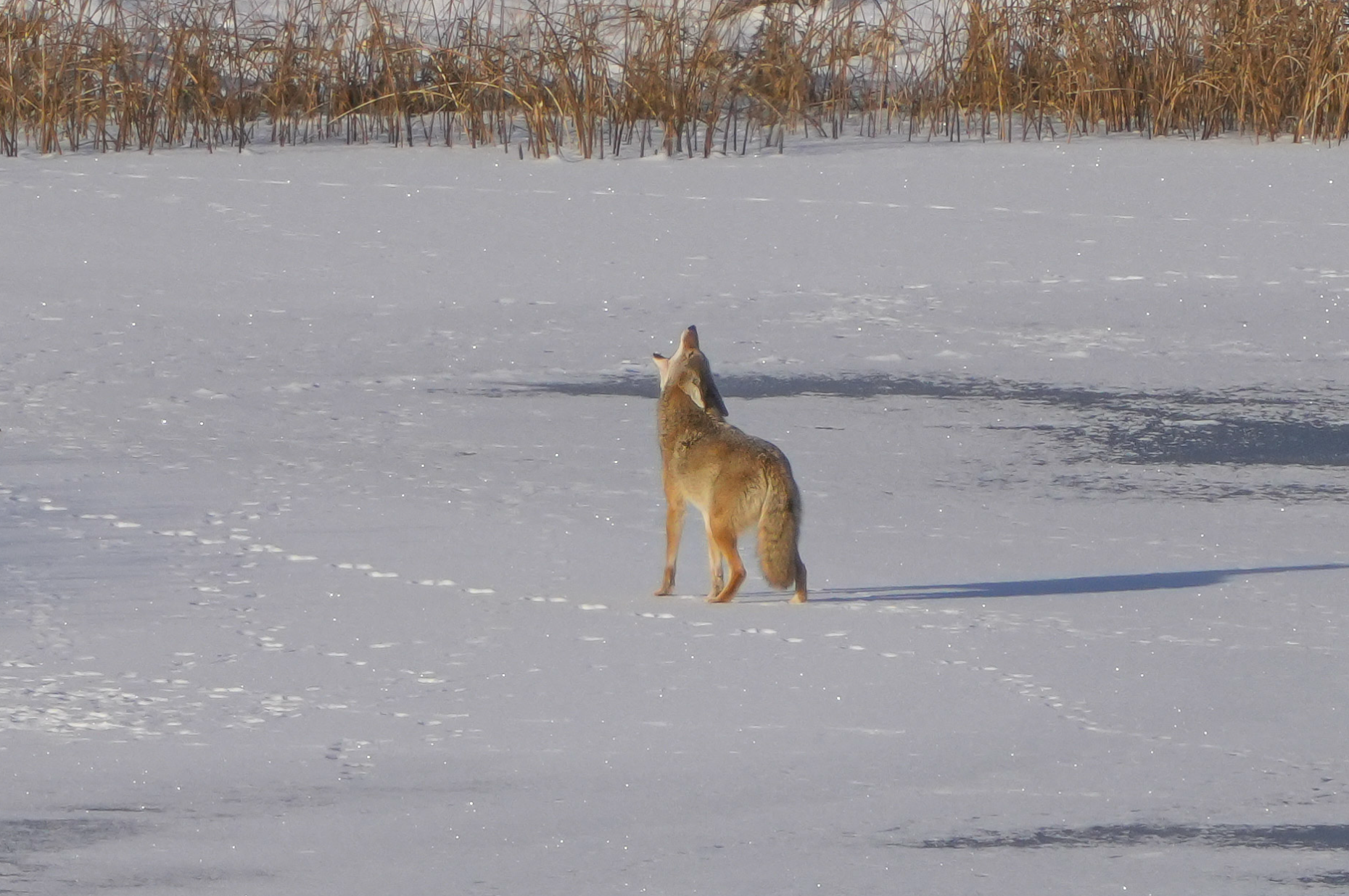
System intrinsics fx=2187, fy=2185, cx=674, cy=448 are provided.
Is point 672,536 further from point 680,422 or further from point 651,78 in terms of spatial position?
point 651,78

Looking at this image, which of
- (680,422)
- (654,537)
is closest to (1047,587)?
(680,422)

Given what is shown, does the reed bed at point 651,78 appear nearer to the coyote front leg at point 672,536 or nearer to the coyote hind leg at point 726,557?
the coyote front leg at point 672,536

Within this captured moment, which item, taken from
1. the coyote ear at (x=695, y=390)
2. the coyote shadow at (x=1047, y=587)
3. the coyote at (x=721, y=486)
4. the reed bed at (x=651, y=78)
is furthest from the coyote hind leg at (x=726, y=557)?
the reed bed at (x=651, y=78)

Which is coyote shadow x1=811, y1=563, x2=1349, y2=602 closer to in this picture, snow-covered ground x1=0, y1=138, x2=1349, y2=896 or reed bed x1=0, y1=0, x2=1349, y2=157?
snow-covered ground x1=0, y1=138, x2=1349, y2=896

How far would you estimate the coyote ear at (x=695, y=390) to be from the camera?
543 cm

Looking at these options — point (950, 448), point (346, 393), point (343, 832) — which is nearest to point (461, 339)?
point (346, 393)

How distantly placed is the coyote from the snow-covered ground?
0.12 meters

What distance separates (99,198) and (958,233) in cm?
415

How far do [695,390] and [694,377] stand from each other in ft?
0.11

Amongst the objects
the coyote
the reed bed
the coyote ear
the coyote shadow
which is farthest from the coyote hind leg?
the reed bed

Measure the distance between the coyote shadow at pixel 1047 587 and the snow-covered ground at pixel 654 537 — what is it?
0.07 feet

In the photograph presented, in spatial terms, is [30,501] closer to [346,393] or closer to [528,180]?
[346,393]

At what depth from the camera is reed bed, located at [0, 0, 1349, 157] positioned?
12.4 m

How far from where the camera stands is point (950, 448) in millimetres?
6906
